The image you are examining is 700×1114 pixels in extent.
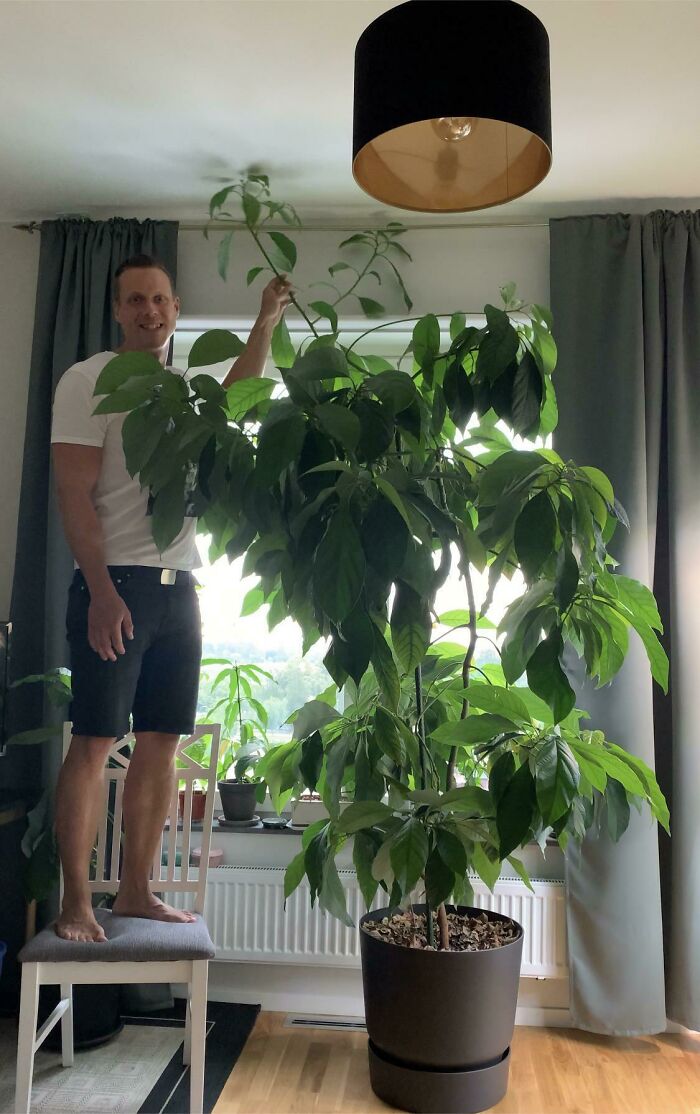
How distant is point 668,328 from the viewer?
9.27ft

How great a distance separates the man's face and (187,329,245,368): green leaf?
2.96ft

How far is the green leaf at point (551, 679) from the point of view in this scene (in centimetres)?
164

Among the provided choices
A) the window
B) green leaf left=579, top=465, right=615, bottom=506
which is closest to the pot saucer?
the window

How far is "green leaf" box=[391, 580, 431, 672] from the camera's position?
1.69m

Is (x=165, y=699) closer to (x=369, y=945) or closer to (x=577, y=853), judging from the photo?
(x=369, y=945)

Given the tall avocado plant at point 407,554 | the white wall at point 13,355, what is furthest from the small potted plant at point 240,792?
the white wall at point 13,355

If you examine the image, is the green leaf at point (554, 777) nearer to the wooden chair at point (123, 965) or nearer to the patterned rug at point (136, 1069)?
the wooden chair at point (123, 965)

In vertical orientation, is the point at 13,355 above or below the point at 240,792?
above

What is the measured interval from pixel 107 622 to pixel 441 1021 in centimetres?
114

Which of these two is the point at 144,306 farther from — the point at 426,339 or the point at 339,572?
the point at 339,572

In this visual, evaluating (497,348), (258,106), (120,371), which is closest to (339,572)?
(120,371)

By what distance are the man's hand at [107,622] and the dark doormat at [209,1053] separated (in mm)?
1092

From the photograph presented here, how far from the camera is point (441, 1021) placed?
2.01 metres

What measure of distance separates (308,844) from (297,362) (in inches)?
41.2
